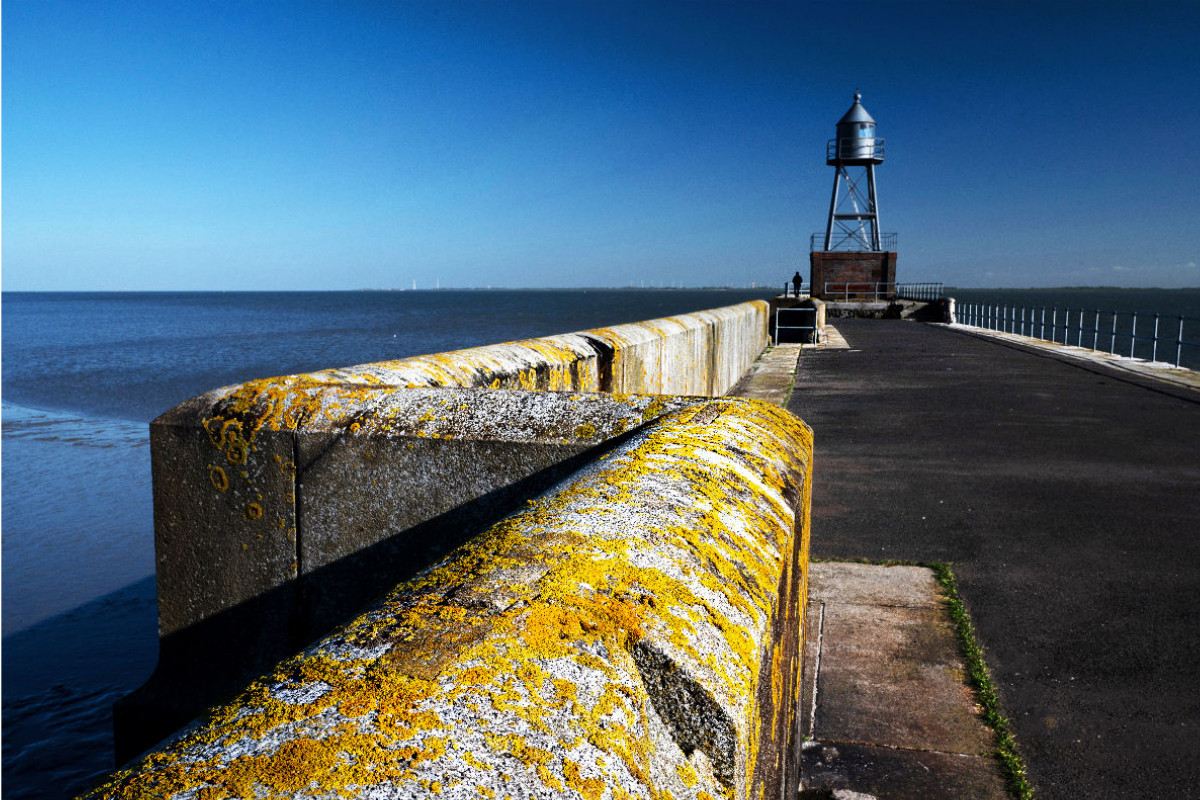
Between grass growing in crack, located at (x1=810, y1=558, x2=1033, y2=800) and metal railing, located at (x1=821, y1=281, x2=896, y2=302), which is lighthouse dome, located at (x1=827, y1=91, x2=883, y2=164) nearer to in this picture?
metal railing, located at (x1=821, y1=281, x2=896, y2=302)

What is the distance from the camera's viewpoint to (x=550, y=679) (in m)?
0.94

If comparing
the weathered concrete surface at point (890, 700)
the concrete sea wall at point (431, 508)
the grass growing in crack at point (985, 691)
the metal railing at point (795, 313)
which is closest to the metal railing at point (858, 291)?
the metal railing at point (795, 313)

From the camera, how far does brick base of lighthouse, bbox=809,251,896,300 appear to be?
39000 millimetres

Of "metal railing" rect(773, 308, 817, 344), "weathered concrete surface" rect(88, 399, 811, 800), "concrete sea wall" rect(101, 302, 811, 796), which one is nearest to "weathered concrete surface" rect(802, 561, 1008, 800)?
"concrete sea wall" rect(101, 302, 811, 796)

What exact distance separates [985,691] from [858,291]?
38.3 metres

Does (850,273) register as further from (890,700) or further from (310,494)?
(310,494)

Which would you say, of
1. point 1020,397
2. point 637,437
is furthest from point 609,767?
point 1020,397

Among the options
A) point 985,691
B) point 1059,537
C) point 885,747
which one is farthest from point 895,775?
point 1059,537

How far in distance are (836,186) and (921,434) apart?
39.2 m

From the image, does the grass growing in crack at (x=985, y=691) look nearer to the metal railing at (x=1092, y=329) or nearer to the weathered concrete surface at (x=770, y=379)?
the weathered concrete surface at (x=770, y=379)

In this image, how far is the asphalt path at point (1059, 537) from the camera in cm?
272

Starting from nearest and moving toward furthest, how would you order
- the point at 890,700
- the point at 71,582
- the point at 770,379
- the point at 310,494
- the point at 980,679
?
1. the point at 310,494
2. the point at 890,700
3. the point at 980,679
4. the point at 71,582
5. the point at 770,379

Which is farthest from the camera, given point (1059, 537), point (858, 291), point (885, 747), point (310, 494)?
point (858, 291)

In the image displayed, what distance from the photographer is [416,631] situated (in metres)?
1.02
